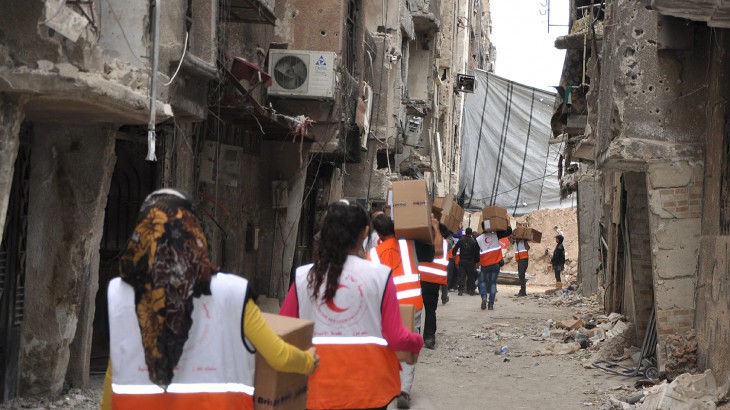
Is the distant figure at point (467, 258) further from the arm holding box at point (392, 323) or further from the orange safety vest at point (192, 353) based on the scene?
the orange safety vest at point (192, 353)

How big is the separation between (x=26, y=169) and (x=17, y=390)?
180cm

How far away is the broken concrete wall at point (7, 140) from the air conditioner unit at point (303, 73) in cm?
774

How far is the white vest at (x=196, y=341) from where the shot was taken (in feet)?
11.5

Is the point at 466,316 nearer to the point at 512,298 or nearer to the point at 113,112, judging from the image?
the point at 512,298

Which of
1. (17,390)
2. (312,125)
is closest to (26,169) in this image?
A: (17,390)

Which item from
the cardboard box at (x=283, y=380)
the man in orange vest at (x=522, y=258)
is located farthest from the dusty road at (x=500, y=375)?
the man in orange vest at (x=522, y=258)

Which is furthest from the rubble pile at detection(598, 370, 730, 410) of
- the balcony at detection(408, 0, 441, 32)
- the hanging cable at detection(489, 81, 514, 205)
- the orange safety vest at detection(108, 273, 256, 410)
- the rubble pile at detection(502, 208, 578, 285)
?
the rubble pile at detection(502, 208, 578, 285)

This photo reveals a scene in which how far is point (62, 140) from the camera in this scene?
28.0 ft

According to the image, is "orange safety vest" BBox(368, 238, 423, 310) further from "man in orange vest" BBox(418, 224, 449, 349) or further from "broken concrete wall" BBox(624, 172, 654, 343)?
"broken concrete wall" BBox(624, 172, 654, 343)

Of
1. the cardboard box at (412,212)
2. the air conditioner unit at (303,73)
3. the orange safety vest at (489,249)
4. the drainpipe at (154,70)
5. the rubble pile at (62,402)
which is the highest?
the air conditioner unit at (303,73)

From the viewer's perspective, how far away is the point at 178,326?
11.2 ft

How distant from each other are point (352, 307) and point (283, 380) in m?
1.00

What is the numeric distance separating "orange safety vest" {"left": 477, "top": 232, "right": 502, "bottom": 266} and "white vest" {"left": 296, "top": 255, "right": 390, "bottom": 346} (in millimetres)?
14896

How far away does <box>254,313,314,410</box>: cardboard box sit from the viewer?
367cm
